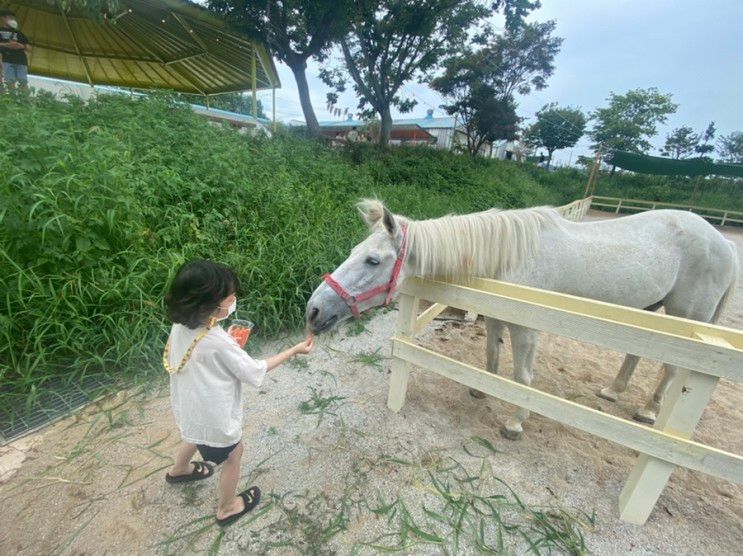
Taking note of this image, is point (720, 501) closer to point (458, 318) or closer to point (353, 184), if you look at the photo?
point (458, 318)

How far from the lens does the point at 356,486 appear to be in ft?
6.00

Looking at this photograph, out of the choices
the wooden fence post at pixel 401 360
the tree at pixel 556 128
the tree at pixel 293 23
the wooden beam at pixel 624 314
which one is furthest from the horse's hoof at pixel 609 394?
the tree at pixel 556 128

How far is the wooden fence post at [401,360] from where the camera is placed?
2238mm

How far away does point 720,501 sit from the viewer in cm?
189

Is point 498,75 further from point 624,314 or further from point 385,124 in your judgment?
point 624,314

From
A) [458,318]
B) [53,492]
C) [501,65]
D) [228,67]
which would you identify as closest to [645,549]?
[458,318]

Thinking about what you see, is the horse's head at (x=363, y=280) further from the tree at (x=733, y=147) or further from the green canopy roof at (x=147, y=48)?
the tree at (x=733, y=147)

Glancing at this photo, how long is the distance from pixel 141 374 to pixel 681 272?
14.8 ft

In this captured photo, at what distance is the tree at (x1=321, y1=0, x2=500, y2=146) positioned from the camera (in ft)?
35.4

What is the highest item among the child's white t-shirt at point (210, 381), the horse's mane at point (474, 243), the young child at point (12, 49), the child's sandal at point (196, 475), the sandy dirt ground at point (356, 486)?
the young child at point (12, 49)

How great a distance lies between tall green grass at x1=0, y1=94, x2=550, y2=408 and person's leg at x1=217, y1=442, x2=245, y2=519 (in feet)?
4.98

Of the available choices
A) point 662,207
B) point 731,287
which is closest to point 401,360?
point 731,287

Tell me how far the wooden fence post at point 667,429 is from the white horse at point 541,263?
0.69 meters

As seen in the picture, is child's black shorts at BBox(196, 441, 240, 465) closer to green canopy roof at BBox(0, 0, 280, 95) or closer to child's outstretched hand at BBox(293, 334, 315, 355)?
child's outstretched hand at BBox(293, 334, 315, 355)
